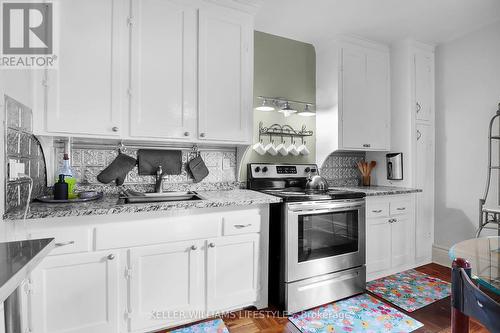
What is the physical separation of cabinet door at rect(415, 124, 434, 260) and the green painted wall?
120cm

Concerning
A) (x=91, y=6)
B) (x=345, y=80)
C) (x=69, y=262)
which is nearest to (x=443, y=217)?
(x=345, y=80)

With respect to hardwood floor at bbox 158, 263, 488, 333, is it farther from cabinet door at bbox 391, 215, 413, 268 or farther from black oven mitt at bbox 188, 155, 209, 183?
black oven mitt at bbox 188, 155, 209, 183

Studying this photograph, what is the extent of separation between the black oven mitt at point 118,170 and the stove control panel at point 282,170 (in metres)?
1.08

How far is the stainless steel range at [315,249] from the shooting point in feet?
6.82

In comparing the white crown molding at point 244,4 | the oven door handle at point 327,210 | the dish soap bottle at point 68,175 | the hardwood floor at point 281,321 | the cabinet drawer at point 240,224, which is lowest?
the hardwood floor at point 281,321

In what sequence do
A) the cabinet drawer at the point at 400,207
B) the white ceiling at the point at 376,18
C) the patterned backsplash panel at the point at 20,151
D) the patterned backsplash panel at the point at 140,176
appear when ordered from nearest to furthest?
the patterned backsplash panel at the point at 20,151 → the patterned backsplash panel at the point at 140,176 → the white ceiling at the point at 376,18 → the cabinet drawer at the point at 400,207

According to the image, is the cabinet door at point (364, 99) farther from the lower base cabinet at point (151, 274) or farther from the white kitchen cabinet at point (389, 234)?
the lower base cabinet at point (151, 274)

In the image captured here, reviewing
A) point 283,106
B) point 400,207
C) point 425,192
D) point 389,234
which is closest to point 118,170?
point 283,106

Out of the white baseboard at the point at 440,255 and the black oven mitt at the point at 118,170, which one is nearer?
the black oven mitt at the point at 118,170

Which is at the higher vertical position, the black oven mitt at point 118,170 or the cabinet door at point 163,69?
the cabinet door at point 163,69

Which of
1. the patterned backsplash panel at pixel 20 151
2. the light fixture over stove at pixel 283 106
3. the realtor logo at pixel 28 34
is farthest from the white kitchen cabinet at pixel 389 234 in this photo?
the realtor logo at pixel 28 34

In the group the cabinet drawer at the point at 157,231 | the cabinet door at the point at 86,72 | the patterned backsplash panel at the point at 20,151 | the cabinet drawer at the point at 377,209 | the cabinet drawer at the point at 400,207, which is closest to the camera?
the patterned backsplash panel at the point at 20,151

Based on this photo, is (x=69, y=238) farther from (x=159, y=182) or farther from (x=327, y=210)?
(x=327, y=210)

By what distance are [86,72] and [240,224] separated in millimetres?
1493
